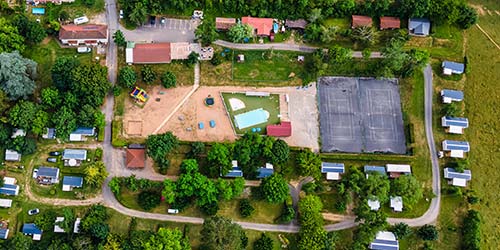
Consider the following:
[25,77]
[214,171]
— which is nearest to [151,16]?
[25,77]

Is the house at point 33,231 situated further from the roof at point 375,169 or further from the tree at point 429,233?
the tree at point 429,233

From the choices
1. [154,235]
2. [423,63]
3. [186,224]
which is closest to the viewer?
[154,235]

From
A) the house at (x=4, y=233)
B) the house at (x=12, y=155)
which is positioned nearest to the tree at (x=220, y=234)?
the house at (x=4, y=233)

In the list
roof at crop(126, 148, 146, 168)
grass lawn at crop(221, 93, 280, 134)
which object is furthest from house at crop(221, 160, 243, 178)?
roof at crop(126, 148, 146, 168)

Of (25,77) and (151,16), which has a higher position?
(151,16)

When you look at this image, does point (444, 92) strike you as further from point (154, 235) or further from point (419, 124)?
point (154, 235)

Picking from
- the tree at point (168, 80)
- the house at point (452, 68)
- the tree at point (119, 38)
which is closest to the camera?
the tree at point (168, 80)

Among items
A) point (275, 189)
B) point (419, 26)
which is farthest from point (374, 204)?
point (419, 26)
